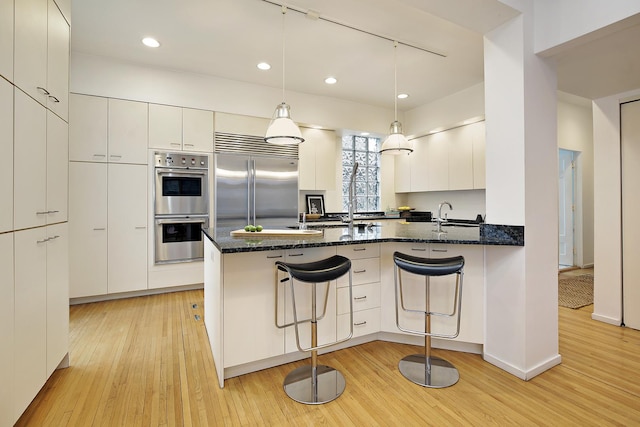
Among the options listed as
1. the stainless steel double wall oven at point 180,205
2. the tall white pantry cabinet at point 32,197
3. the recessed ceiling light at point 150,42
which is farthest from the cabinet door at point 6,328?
the recessed ceiling light at point 150,42

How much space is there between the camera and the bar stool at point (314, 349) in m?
1.76

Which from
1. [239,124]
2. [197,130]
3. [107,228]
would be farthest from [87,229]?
[239,124]

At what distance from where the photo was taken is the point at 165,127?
381cm

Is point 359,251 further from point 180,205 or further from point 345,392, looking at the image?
point 180,205

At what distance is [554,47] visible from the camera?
200 centimetres

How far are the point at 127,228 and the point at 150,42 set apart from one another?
6.94ft

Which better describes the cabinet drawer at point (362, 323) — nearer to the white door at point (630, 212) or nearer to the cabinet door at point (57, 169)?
the cabinet door at point (57, 169)

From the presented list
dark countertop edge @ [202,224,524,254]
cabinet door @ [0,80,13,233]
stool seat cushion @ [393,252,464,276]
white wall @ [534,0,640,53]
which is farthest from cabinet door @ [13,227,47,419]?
white wall @ [534,0,640,53]

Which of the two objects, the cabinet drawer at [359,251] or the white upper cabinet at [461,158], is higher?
the white upper cabinet at [461,158]

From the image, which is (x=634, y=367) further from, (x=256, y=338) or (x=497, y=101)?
(x=256, y=338)

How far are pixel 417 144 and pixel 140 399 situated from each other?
203 inches

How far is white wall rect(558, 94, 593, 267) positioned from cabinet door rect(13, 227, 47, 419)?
6594mm

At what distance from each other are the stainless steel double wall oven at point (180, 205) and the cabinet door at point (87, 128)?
Answer: 0.60 metres

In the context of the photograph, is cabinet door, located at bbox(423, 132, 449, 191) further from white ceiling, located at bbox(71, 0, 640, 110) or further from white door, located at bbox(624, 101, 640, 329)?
white door, located at bbox(624, 101, 640, 329)
